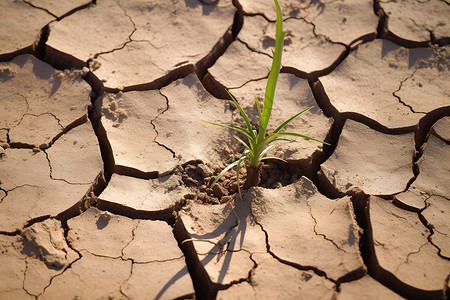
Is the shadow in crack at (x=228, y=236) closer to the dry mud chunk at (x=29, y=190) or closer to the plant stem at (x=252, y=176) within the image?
the plant stem at (x=252, y=176)

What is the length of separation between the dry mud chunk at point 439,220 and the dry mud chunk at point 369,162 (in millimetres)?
167

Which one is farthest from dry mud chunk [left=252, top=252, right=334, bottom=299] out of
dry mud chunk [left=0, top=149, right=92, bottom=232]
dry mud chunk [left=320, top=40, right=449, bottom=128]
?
dry mud chunk [left=320, top=40, right=449, bottom=128]

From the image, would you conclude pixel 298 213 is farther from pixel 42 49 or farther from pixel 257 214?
pixel 42 49

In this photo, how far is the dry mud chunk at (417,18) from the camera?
3.20 m

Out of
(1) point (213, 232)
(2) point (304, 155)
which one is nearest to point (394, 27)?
(2) point (304, 155)

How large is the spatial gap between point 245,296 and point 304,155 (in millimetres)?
Answer: 861

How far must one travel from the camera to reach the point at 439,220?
2240 millimetres

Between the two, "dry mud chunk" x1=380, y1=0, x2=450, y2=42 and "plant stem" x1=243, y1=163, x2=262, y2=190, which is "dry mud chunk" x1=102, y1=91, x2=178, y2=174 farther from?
"dry mud chunk" x1=380, y1=0, x2=450, y2=42

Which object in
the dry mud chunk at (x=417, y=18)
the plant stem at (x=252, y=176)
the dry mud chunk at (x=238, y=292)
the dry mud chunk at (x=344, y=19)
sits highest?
the dry mud chunk at (x=417, y=18)

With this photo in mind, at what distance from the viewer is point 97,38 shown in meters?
3.10

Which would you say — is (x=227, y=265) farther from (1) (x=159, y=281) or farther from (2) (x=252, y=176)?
(2) (x=252, y=176)

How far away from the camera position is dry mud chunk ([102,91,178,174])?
2.48 meters

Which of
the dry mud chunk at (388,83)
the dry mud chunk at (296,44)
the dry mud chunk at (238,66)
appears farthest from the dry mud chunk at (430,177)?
the dry mud chunk at (238,66)

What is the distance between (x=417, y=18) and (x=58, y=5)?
8.50 ft
